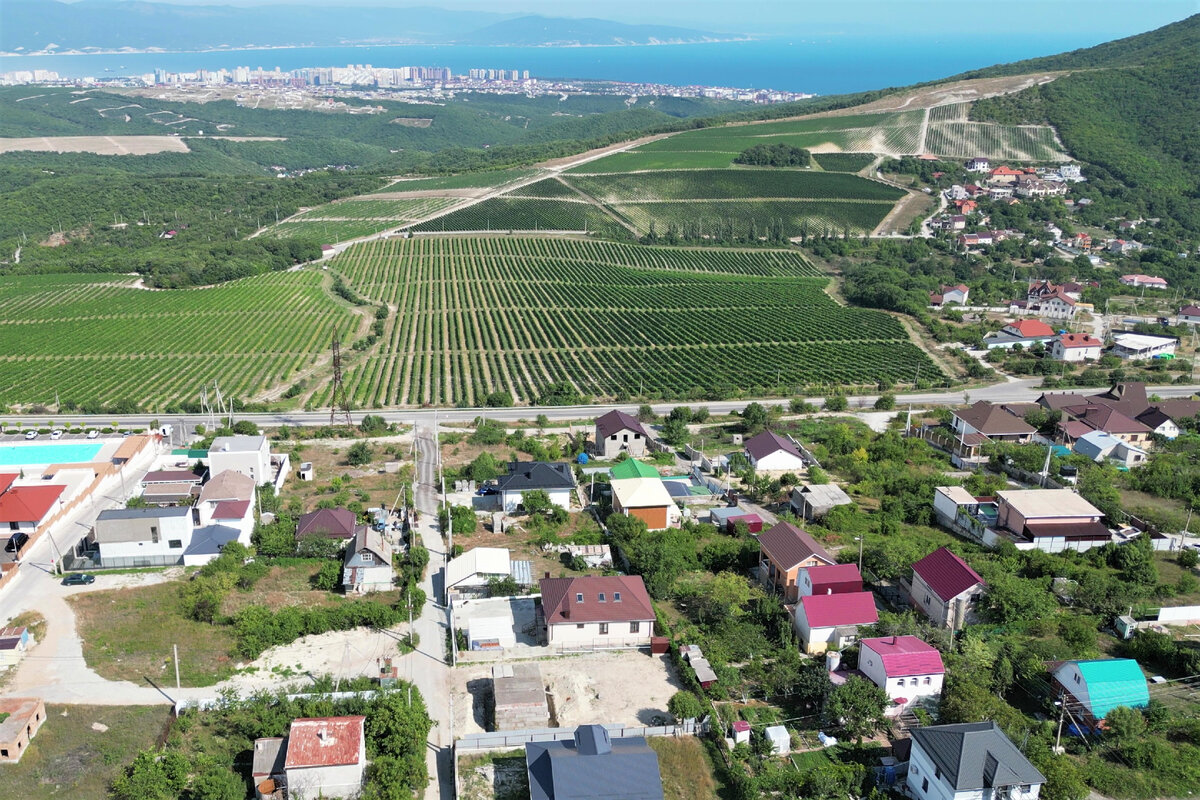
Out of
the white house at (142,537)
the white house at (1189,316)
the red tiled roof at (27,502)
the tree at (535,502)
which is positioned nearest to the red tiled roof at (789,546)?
the tree at (535,502)

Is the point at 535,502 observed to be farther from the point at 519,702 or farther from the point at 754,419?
the point at 754,419

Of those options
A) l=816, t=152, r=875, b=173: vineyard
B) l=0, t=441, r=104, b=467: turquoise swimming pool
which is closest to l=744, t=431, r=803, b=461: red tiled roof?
l=0, t=441, r=104, b=467: turquoise swimming pool

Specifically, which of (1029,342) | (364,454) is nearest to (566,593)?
(364,454)

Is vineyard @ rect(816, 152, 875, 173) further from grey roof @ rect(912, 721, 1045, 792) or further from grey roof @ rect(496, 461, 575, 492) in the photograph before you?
grey roof @ rect(912, 721, 1045, 792)

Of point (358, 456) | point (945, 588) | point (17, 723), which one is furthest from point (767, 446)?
point (17, 723)

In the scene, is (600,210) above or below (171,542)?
above

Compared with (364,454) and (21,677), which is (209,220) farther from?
(21,677)

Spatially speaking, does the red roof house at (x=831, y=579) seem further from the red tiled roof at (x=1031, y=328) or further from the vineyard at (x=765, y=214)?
the vineyard at (x=765, y=214)
